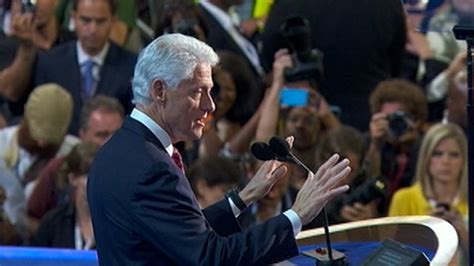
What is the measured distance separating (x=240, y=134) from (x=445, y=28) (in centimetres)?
278

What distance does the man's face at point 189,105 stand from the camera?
3832mm

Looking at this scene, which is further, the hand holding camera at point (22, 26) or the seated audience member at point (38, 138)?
the hand holding camera at point (22, 26)

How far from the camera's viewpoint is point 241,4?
325 inches

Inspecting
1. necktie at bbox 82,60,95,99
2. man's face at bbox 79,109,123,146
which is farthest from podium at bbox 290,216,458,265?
necktie at bbox 82,60,95,99

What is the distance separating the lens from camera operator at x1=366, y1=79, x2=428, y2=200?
7.04m

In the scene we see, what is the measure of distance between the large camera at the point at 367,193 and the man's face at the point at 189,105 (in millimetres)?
2637

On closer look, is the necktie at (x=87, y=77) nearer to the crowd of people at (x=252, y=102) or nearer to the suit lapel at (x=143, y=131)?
the crowd of people at (x=252, y=102)

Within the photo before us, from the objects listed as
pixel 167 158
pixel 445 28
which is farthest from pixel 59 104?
pixel 167 158

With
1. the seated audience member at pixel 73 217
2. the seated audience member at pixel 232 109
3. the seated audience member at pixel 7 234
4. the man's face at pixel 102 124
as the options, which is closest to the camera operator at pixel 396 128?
the seated audience member at pixel 232 109

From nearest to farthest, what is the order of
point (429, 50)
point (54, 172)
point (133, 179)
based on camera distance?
point (133, 179) → point (54, 172) → point (429, 50)

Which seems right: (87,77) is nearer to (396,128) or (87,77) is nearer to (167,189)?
(396,128)

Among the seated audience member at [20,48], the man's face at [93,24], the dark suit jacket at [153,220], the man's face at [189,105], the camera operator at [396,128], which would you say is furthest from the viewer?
the seated audience member at [20,48]

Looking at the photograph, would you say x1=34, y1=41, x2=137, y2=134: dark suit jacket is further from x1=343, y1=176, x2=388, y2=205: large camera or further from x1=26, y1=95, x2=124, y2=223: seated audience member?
x1=343, y1=176, x2=388, y2=205: large camera

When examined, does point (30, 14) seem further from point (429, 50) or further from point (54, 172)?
point (429, 50)
